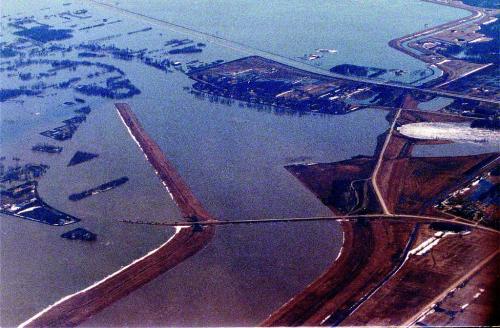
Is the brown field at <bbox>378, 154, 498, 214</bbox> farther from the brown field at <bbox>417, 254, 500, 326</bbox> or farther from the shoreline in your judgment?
the shoreline

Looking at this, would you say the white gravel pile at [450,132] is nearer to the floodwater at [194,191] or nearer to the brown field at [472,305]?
the floodwater at [194,191]

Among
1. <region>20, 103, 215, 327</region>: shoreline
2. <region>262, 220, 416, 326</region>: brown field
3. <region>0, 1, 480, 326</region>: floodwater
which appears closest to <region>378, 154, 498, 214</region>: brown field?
<region>262, 220, 416, 326</region>: brown field

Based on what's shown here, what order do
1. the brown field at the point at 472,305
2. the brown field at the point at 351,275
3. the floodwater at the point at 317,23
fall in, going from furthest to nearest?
the floodwater at the point at 317,23, the brown field at the point at 351,275, the brown field at the point at 472,305

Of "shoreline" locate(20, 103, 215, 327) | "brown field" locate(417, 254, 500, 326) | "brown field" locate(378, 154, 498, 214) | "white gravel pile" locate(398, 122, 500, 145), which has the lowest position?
"shoreline" locate(20, 103, 215, 327)

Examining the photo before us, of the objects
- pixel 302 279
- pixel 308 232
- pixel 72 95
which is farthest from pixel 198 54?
pixel 302 279

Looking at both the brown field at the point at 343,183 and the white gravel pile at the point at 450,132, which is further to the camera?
the white gravel pile at the point at 450,132

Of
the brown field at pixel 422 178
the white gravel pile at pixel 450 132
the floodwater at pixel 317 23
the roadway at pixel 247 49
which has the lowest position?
the brown field at pixel 422 178

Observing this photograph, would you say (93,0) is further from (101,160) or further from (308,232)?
(308,232)

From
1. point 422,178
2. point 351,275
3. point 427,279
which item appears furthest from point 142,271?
point 422,178

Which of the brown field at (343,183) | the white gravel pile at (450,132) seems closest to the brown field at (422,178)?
the brown field at (343,183)
